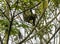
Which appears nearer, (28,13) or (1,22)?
(1,22)

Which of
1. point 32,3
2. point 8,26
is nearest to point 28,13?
point 32,3

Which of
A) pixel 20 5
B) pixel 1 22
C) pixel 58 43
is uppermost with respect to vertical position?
pixel 20 5

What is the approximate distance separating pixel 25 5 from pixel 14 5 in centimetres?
36

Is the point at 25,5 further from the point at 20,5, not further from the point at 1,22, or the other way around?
the point at 1,22

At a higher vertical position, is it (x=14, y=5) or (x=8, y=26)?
(x=14, y=5)

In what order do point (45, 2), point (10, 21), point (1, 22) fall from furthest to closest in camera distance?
point (1, 22) → point (45, 2) → point (10, 21)

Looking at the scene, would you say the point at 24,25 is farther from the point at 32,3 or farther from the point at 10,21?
the point at 10,21

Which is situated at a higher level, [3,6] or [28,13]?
[3,6]

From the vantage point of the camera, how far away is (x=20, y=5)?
273 centimetres

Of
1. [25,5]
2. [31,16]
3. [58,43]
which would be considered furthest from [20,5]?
[58,43]

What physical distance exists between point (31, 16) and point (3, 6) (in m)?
0.57

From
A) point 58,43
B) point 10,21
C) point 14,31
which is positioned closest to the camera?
point 10,21

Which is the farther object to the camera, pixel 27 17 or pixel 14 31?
pixel 27 17

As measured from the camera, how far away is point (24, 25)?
2752mm
